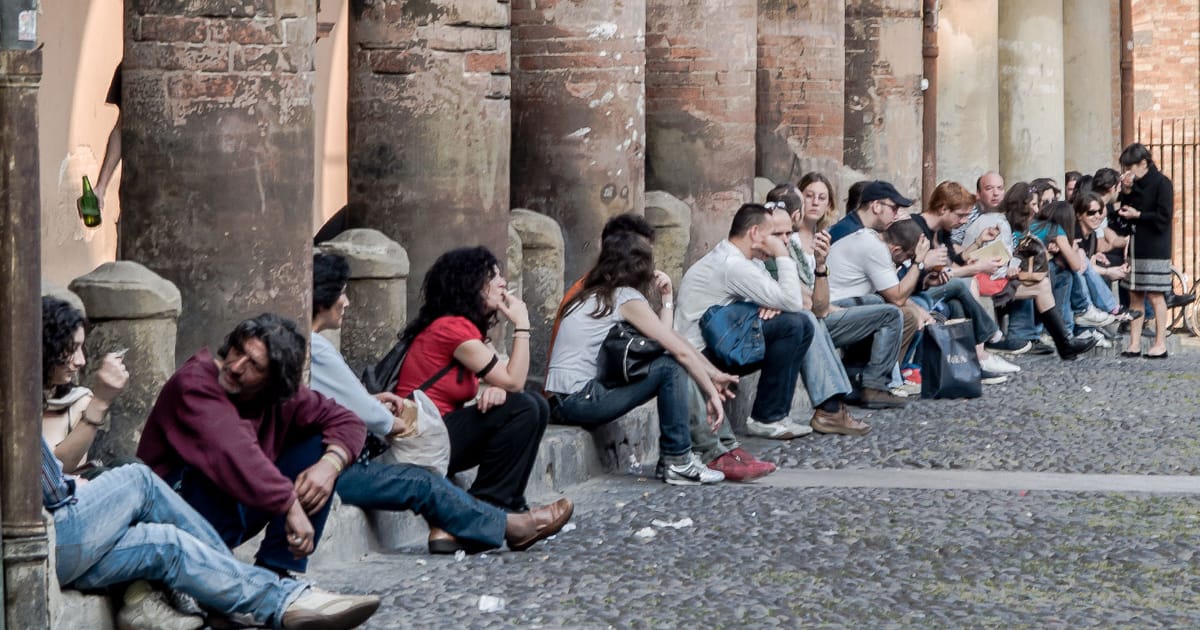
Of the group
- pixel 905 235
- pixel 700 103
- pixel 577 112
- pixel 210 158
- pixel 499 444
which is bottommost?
pixel 499 444

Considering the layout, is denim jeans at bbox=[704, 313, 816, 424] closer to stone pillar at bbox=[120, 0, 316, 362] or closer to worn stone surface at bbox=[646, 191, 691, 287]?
worn stone surface at bbox=[646, 191, 691, 287]

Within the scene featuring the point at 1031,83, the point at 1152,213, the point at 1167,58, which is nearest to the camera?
the point at 1152,213

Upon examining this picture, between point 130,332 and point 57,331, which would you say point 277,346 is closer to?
point 57,331

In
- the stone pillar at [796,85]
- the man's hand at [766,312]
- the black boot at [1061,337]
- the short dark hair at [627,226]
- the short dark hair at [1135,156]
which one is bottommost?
the black boot at [1061,337]

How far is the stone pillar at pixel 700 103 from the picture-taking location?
45.9ft

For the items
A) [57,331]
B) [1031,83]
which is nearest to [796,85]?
[1031,83]

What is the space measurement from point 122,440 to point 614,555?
1.61 m

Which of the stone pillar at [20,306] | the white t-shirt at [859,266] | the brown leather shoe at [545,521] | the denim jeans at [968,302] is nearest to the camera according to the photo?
the stone pillar at [20,306]

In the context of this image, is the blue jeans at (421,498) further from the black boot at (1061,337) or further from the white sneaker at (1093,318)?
the white sneaker at (1093,318)

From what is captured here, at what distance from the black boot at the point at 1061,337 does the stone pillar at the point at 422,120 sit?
631 centimetres

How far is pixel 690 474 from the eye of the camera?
9.28 meters

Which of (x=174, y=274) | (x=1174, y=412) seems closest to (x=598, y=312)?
(x=174, y=274)

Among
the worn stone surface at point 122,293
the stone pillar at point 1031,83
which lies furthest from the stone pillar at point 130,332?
the stone pillar at point 1031,83

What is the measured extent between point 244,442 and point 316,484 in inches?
16.9
